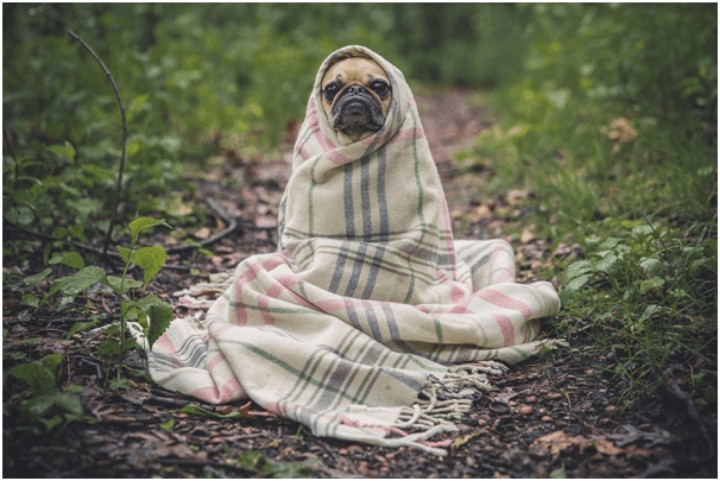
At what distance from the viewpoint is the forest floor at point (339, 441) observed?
1.91 metres

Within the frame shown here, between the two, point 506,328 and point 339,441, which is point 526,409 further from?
point 339,441

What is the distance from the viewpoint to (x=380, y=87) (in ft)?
8.86

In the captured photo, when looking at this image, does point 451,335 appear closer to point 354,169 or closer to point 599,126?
point 354,169

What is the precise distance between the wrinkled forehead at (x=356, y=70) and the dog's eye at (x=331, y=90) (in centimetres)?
3

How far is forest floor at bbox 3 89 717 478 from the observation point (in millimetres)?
1914

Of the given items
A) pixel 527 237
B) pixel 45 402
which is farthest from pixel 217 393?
pixel 527 237

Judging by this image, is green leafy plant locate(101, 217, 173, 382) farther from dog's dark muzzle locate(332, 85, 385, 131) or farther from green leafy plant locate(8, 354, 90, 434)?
dog's dark muzzle locate(332, 85, 385, 131)

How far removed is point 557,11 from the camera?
23.1 feet

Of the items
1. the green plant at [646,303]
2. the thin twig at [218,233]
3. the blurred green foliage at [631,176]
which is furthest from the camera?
the thin twig at [218,233]

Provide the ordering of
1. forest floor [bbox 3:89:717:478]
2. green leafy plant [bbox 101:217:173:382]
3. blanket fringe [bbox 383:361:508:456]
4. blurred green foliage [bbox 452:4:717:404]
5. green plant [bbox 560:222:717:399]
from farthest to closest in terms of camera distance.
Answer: blurred green foliage [bbox 452:4:717:404] < green plant [bbox 560:222:717:399] < green leafy plant [bbox 101:217:173:382] < blanket fringe [bbox 383:361:508:456] < forest floor [bbox 3:89:717:478]

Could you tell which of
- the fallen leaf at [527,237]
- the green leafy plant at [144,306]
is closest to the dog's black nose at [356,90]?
the green leafy plant at [144,306]

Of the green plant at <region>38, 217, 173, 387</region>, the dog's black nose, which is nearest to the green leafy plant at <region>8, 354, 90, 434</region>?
the green plant at <region>38, 217, 173, 387</region>

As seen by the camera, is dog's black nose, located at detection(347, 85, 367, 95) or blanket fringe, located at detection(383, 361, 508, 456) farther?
dog's black nose, located at detection(347, 85, 367, 95)

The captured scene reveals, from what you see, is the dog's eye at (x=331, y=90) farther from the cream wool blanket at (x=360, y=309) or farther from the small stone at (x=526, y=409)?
the small stone at (x=526, y=409)
